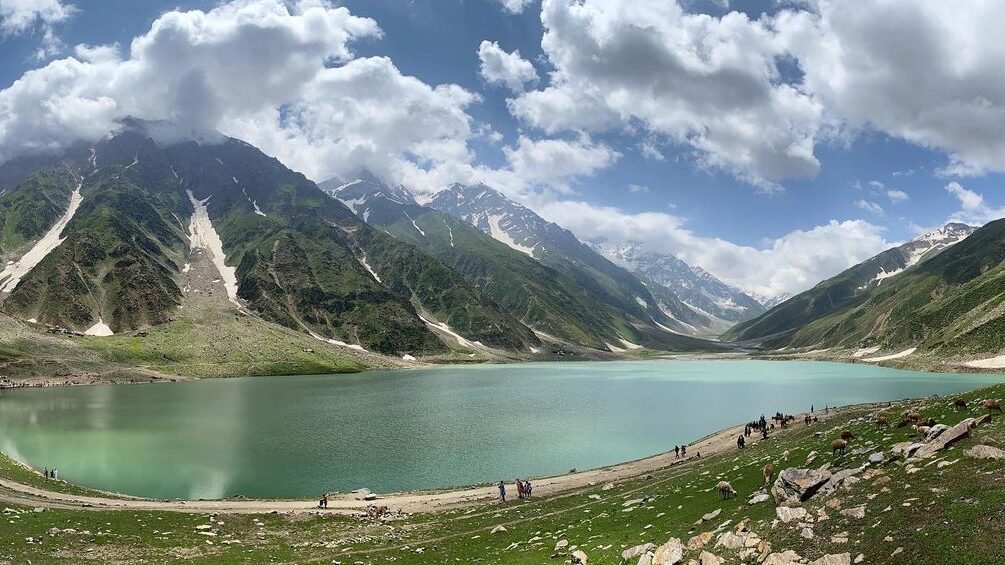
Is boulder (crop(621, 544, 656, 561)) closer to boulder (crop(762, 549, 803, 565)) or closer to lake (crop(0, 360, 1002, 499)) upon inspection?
boulder (crop(762, 549, 803, 565))

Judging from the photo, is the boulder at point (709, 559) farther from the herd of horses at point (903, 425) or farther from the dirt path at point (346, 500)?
the dirt path at point (346, 500)

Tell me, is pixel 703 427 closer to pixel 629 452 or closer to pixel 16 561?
pixel 629 452

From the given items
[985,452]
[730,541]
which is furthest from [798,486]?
[985,452]

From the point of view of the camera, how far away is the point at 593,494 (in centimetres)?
4681

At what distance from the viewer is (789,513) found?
874 inches

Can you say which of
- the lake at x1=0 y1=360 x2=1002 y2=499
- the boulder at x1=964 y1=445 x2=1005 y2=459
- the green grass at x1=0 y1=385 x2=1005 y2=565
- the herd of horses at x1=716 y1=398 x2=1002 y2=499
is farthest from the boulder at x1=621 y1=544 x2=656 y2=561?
the lake at x1=0 y1=360 x2=1002 y2=499

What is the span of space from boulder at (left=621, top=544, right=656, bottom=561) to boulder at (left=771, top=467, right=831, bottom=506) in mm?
6056

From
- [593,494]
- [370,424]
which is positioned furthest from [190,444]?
[593,494]

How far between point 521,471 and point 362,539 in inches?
1282

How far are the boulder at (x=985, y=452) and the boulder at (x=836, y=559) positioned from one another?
8511 mm

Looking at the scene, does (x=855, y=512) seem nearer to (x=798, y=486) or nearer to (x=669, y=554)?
(x=798, y=486)

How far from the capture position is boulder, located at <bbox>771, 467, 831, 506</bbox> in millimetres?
24453

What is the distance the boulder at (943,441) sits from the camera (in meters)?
23.9

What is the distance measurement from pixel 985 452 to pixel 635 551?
46.3 ft
